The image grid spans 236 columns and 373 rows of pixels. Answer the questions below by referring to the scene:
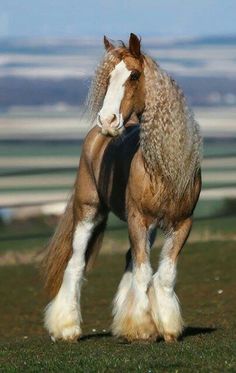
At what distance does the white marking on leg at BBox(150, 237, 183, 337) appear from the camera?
1365cm

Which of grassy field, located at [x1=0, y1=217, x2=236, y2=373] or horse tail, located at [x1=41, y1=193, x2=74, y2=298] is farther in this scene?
horse tail, located at [x1=41, y1=193, x2=74, y2=298]

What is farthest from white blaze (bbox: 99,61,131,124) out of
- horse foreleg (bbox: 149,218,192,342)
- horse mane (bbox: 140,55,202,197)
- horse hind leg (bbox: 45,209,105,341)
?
horse hind leg (bbox: 45,209,105,341)

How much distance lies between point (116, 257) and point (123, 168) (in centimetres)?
1306

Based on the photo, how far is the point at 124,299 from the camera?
13.9 metres

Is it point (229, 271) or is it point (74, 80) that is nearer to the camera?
point (229, 271)

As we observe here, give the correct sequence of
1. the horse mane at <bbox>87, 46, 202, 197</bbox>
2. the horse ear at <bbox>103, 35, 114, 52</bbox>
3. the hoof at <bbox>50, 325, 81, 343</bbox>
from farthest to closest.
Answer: the hoof at <bbox>50, 325, 81, 343</bbox>
the horse ear at <bbox>103, 35, 114, 52</bbox>
the horse mane at <bbox>87, 46, 202, 197</bbox>

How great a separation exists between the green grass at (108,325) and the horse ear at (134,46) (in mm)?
2132

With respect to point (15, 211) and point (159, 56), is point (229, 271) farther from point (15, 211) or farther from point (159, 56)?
point (159, 56)

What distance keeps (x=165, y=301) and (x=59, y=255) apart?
1.84 m

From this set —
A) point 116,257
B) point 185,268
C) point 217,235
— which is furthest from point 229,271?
point 217,235

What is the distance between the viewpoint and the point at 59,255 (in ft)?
Result: 50.1

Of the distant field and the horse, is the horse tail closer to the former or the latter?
the horse

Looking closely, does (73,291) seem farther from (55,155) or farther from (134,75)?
(55,155)

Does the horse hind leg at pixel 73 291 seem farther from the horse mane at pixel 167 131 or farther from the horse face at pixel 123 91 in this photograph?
Result: the horse face at pixel 123 91
